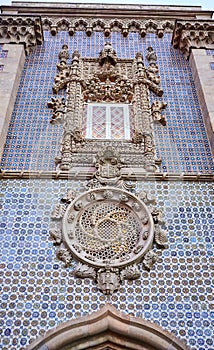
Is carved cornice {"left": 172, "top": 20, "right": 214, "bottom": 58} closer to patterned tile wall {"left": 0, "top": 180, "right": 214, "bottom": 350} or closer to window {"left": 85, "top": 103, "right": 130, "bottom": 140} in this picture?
window {"left": 85, "top": 103, "right": 130, "bottom": 140}

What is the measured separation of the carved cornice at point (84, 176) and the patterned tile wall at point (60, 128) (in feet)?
0.91

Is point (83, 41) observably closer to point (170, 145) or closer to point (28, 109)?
point (28, 109)

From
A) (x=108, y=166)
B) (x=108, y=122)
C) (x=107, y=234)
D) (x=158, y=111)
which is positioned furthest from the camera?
(x=158, y=111)

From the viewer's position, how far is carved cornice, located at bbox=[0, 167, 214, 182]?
8438 millimetres

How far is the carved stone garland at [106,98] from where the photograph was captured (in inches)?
353

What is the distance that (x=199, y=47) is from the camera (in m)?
11.4

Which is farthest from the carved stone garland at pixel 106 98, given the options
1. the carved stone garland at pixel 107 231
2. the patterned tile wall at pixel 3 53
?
the patterned tile wall at pixel 3 53

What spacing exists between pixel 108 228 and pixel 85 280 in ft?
3.55

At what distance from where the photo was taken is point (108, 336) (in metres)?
6.41

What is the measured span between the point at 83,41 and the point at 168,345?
28.4ft

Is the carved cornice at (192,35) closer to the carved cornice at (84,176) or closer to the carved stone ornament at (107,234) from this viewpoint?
the carved cornice at (84,176)

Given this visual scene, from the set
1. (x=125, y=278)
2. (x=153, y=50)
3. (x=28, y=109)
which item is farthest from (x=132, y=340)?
(x=153, y=50)

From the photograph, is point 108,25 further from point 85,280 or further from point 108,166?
point 85,280

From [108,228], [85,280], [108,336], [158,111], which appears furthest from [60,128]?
[108,336]
